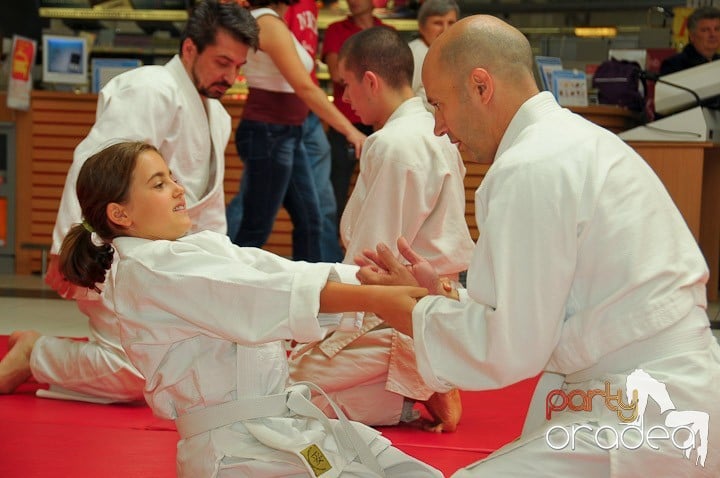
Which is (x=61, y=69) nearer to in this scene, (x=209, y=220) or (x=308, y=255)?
(x=308, y=255)

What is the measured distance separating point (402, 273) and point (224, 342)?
15.5 inches

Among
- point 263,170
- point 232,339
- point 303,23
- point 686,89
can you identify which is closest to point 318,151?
point 263,170

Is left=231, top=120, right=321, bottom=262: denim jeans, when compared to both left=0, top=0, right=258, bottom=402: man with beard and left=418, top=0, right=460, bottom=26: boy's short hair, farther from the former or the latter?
left=418, top=0, right=460, bottom=26: boy's short hair

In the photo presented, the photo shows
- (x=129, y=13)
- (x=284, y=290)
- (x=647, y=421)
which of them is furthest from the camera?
(x=129, y=13)

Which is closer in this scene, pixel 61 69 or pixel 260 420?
pixel 260 420

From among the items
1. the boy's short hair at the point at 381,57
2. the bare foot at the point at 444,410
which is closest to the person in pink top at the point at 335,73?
the boy's short hair at the point at 381,57

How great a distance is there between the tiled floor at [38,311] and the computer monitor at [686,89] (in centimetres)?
119

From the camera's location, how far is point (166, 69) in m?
3.74

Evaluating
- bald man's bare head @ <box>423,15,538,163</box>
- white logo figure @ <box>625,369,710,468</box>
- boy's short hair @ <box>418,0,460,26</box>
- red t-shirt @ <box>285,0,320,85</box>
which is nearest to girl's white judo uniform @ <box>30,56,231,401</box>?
red t-shirt @ <box>285,0,320,85</box>

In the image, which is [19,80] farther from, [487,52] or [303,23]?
[487,52]

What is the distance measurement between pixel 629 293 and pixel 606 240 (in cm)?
10

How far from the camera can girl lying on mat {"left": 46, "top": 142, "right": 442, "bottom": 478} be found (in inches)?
81.0

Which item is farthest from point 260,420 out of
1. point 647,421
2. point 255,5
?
point 255,5

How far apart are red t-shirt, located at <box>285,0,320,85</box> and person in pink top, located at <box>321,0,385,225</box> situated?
1.61ft
